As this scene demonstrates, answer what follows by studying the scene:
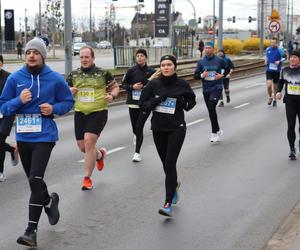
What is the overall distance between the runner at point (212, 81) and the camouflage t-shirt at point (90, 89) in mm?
4329

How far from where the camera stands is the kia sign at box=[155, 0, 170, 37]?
156ft

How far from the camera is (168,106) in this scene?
671 cm

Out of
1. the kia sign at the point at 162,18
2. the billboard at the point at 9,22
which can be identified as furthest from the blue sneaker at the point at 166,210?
the billboard at the point at 9,22

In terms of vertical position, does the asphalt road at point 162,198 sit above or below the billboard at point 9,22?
below

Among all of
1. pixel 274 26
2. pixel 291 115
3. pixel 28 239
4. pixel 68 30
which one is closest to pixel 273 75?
pixel 68 30

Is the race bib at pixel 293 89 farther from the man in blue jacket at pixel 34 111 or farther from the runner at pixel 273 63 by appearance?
the runner at pixel 273 63

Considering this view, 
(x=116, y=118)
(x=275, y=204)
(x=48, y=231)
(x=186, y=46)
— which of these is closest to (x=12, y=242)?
(x=48, y=231)

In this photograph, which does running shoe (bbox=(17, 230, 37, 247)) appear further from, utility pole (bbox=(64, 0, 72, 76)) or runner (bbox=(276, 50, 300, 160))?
utility pole (bbox=(64, 0, 72, 76))

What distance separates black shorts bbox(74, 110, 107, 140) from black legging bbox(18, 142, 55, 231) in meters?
2.15

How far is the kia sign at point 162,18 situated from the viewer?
156ft

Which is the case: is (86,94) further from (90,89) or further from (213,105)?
(213,105)

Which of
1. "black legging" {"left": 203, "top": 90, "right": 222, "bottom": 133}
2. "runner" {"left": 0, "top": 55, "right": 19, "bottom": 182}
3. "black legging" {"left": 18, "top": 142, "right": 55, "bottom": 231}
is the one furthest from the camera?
"black legging" {"left": 203, "top": 90, "right": 222, "bottom": 133}

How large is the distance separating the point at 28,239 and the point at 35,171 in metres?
0.61

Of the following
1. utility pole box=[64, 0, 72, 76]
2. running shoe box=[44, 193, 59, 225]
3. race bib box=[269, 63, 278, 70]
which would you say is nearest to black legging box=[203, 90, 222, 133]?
running shoe box=[44, 193, 59, 225]
